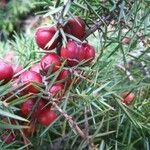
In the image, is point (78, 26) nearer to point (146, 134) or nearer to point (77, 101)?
point (77, 101)

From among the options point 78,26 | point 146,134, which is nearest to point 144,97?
point 146,134

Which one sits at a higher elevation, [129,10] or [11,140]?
[129,10]

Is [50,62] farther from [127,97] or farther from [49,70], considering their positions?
[127,97]

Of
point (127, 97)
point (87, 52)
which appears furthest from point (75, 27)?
point (127, 97)

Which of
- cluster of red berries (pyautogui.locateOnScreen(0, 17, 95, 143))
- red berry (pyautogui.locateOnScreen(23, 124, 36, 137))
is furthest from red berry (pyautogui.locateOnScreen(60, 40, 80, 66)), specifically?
red berry (pyautogui.locateOnScreen(23, 124, 36, 137))

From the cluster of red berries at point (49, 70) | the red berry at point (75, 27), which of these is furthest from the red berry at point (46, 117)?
the red berry at point (75, 27)

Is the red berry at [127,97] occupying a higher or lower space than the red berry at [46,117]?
lower

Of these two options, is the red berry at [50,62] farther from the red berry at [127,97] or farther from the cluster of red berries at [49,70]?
the red berry at [127,97]
